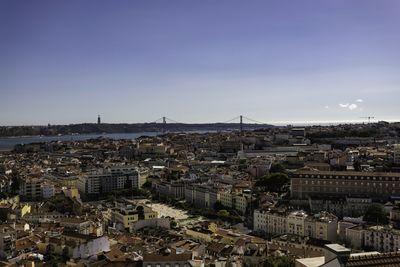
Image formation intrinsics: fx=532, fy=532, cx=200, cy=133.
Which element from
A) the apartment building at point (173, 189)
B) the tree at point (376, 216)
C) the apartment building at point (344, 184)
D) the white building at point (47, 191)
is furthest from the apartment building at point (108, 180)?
the tree at point (376, 216)

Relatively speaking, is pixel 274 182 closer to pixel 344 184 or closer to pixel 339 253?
pixel 344 184

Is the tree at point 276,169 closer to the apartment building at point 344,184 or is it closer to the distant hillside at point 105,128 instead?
the apartment building at point 344,184

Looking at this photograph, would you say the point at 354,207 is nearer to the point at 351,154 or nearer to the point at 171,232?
the point at 171,232

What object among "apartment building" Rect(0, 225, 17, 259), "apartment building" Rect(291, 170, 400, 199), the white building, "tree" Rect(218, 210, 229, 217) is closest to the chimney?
"apartment building" Rect(0, 225, 17, 259)

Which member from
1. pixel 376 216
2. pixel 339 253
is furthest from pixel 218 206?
pixel 339 253

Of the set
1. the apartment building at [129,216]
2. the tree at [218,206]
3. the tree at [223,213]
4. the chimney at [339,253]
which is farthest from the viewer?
the tree at [218,206]

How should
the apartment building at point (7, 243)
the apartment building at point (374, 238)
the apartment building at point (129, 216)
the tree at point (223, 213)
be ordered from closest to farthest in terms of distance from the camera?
the apartment building at point (7, 243)
the apartment building at point (374, 238)
the apartment building at point (129, 216)
the tree at point (223, 213)

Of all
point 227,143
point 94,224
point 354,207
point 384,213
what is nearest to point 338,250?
point 94,224
